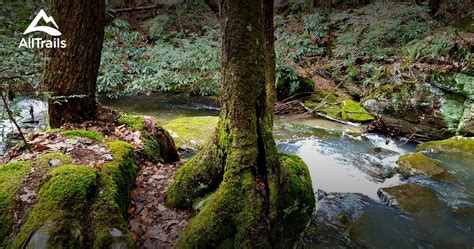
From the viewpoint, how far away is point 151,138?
471 centimetres

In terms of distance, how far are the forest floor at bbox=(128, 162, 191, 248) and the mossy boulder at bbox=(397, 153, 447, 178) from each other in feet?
15.1

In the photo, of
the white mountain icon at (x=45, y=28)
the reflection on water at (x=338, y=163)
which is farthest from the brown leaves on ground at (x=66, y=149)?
the reflection on water at (x=338, y=163)

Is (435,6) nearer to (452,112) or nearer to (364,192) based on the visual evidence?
(452,112)

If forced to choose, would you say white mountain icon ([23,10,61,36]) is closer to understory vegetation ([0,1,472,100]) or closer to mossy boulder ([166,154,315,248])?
mossy boulder ([166,154,315,248])

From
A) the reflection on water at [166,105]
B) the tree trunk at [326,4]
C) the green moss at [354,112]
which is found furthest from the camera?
the tree trunk at [326,4]

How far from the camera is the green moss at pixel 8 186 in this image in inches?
101

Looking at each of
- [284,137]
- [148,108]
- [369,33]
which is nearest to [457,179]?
[284,137]

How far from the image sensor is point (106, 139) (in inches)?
157

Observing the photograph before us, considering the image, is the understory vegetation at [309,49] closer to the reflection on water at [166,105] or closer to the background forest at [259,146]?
the background forest at [259,146]

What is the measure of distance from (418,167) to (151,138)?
193 inches

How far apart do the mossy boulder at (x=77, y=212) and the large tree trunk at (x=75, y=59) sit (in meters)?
1.44

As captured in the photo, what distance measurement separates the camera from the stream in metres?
4.46

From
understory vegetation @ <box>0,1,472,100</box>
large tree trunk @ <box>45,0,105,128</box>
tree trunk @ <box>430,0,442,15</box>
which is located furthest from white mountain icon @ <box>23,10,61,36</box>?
tree trunk @ <box>430,0,442,15</box>

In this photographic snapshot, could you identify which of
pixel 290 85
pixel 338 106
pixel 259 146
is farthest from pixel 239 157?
pixel 290 85
